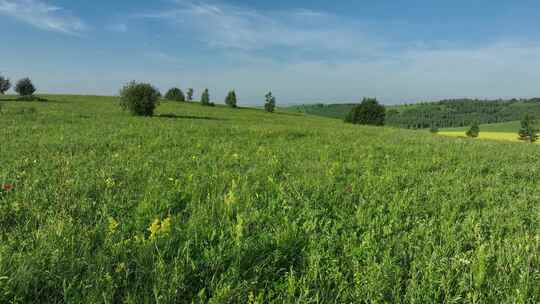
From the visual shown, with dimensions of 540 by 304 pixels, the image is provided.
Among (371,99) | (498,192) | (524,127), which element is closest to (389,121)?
(524,127)

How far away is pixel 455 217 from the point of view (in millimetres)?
3525

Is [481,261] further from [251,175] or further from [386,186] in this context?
[251,175]

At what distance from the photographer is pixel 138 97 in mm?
30359

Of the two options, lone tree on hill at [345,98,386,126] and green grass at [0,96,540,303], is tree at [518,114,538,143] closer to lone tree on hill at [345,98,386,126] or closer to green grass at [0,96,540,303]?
lone tree on hill at [345,98,386,126]

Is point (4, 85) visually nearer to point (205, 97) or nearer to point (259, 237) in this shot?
point (205, 97)

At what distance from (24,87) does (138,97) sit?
4475 centimetres

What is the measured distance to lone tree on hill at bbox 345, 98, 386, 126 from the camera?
8156 centimetres

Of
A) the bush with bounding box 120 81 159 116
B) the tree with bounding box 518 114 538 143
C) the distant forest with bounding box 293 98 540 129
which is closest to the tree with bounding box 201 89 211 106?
the bush with bounding box 120 81 159 116

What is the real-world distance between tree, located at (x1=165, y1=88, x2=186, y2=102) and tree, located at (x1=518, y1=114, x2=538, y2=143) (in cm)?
11303

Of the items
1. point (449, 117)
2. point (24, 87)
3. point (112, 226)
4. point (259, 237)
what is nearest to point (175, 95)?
point (24, 87)

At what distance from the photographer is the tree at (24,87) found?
186 feet

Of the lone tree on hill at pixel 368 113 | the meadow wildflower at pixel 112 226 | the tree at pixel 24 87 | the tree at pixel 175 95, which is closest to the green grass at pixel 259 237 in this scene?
the meadow wildflower at pixel 112 226

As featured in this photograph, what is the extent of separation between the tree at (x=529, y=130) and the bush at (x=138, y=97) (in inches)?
4575

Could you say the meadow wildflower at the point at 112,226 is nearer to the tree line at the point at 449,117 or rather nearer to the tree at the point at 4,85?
the tree at the point at 4,85
